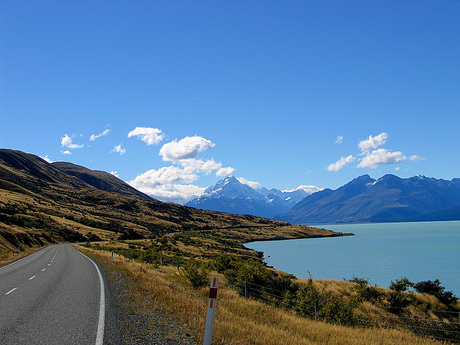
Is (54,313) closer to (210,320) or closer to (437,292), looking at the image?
(210,320)

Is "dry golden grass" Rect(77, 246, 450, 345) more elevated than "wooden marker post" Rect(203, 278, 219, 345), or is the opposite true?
"wooden marker post" Rect(203, 278, 219, 345)

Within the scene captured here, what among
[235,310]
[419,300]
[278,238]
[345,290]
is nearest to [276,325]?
[235,310]

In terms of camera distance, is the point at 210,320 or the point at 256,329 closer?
the point at 210,320

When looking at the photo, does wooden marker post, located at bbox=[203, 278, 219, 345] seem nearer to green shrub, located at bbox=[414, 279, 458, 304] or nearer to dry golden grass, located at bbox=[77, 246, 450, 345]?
dry golden grass, located at bbox=[77, 246, 450, 345]

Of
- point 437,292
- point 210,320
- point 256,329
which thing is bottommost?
point 437,292

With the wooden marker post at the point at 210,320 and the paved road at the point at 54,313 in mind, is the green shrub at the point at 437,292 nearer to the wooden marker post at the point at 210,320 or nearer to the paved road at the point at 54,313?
the paved road at the point at 54,313

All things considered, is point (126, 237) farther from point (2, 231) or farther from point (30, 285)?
point (30, 285)

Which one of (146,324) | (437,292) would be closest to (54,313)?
(146,324)

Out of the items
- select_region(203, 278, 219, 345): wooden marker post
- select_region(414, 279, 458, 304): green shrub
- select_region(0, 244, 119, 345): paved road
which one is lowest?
select_region(414, 279, 458, 304): green shrub

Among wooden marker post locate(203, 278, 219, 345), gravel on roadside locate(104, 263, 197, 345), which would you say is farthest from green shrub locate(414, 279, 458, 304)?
wooden marker post locate(203, 278, 219, 345)

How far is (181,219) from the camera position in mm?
195500

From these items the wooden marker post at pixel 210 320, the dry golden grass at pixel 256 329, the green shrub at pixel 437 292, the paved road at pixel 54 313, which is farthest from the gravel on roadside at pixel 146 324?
the green shrub at pixel 437 292

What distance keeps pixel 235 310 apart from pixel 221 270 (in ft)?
61.3

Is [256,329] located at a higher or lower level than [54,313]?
higher
